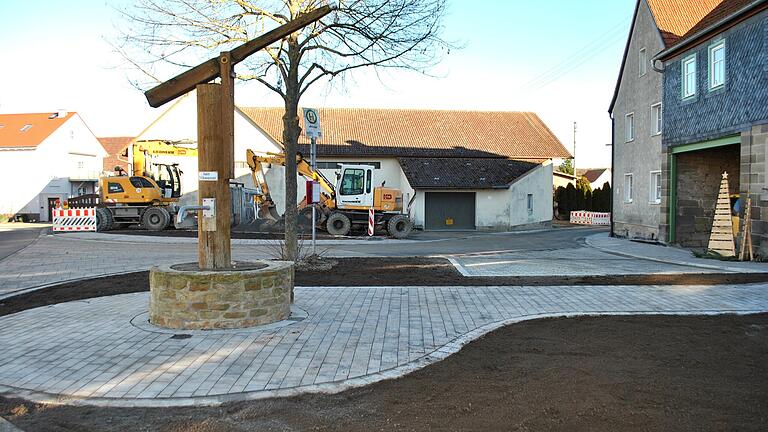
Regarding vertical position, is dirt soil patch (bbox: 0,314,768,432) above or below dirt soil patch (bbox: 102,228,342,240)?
below

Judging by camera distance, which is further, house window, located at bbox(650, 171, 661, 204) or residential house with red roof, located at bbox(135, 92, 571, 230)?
residential house with red roof, located at bbox(135, 92, 571, 230)

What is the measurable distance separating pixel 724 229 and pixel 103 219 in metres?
24.6

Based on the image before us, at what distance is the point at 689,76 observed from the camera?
19.2 m

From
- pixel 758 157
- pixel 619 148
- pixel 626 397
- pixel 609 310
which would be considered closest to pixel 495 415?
pixel 626 397

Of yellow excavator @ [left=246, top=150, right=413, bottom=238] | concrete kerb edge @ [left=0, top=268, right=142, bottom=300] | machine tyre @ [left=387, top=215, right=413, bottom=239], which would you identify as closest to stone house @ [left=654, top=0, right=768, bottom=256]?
machine tyre @ [left=387, top=215, right=413, bottom=239]

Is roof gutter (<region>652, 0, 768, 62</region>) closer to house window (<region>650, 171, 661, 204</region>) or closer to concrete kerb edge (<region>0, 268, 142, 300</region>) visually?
house window (<region>650, 171, 661, 204</region>)

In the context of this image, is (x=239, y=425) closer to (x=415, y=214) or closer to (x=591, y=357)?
(x=591, y=357)

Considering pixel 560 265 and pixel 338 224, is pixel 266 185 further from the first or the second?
pixel 560 265

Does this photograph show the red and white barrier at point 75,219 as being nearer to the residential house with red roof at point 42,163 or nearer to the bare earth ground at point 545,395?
the residential house with red roof at point 42,163

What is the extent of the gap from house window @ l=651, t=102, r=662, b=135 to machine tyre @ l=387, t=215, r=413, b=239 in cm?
1086

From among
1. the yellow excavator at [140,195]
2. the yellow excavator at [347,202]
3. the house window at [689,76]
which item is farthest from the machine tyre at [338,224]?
the house window at [689,76]

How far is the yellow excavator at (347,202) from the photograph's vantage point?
2742cm

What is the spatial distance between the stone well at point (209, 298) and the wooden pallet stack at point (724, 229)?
1337cm

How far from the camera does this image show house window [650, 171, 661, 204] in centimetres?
2200
